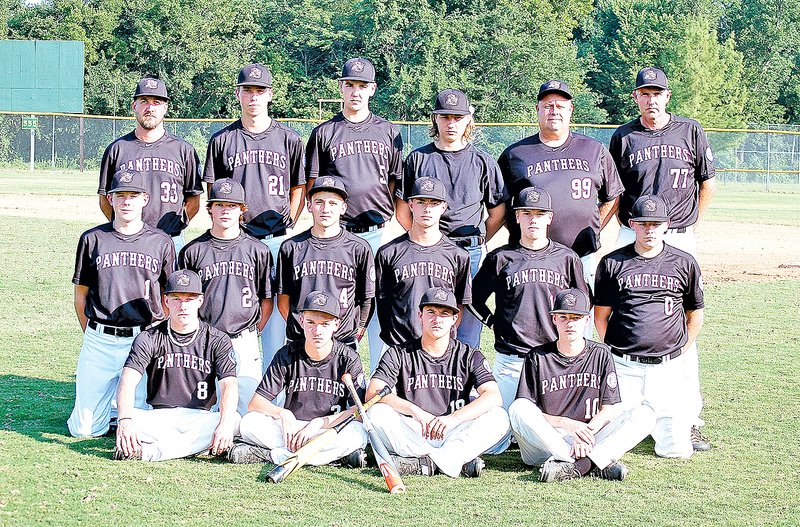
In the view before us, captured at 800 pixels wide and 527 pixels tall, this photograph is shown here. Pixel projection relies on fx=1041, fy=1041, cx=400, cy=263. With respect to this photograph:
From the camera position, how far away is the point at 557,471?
555 cm

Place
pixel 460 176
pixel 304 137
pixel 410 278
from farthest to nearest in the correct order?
pixel 304 137
pixel 460 176
pixel 410 278

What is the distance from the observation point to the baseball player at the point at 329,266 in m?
6.30

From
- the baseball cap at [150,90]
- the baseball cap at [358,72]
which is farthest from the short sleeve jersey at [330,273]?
the baseball cap at [150,90]

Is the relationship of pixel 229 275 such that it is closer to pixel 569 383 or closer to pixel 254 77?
pixel 254 77

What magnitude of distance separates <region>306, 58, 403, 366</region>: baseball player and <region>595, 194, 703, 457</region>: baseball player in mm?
1529

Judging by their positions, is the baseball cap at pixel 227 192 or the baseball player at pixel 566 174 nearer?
the baseball cap at pixel 227 192

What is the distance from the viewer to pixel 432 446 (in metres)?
5.75

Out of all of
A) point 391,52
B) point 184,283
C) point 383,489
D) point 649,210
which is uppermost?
point 391,52

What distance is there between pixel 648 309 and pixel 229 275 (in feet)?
8.42

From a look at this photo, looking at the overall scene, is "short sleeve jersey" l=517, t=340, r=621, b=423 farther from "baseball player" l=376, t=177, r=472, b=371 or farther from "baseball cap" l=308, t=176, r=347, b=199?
"baseball cap" l=308, t=176, r=347, b=199

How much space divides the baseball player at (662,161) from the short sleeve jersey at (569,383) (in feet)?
3.47

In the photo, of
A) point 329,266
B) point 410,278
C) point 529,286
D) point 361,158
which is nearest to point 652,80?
point 529,286

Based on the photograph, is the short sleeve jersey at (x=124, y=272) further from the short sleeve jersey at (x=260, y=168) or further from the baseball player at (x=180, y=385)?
the short sleeve jersey at (x=260, y=168)

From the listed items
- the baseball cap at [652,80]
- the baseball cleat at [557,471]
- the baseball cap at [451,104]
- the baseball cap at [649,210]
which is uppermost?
the baseball cap at [652,80]
